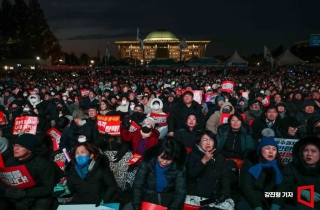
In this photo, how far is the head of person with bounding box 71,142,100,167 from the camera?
12.4ft

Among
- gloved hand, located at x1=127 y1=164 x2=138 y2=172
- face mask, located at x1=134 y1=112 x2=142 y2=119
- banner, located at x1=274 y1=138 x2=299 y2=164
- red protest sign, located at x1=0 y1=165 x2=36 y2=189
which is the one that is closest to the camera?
red protest sign, located at x1=0 y1=165 x2=36 y2=189

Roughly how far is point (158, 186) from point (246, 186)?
3.57 feet

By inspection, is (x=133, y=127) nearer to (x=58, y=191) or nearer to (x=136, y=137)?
(x=136, y=137)

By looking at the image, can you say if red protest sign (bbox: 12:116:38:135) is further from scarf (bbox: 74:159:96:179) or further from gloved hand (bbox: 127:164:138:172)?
scarf (bbox: 74:159:96:179)

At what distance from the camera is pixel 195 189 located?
12.9 ft

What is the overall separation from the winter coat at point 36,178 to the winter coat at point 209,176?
177cm

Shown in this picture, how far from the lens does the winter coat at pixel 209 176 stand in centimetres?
384

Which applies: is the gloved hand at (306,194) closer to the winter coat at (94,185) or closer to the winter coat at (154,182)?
the winter coat at (154,182)

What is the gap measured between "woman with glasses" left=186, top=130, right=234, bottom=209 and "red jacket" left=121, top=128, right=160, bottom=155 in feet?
3.87

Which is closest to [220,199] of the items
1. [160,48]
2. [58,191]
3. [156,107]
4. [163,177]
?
[163,177]

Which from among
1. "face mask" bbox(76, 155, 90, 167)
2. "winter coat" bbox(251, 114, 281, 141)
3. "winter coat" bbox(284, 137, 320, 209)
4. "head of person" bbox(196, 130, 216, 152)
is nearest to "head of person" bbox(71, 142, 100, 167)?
"face mask" bbox(76, 155, 90, 167)

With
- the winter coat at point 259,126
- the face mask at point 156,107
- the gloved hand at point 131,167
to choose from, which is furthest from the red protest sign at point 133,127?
the winter coat at point 259,126

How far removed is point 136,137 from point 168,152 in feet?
5.86

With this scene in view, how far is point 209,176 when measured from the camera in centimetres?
385
